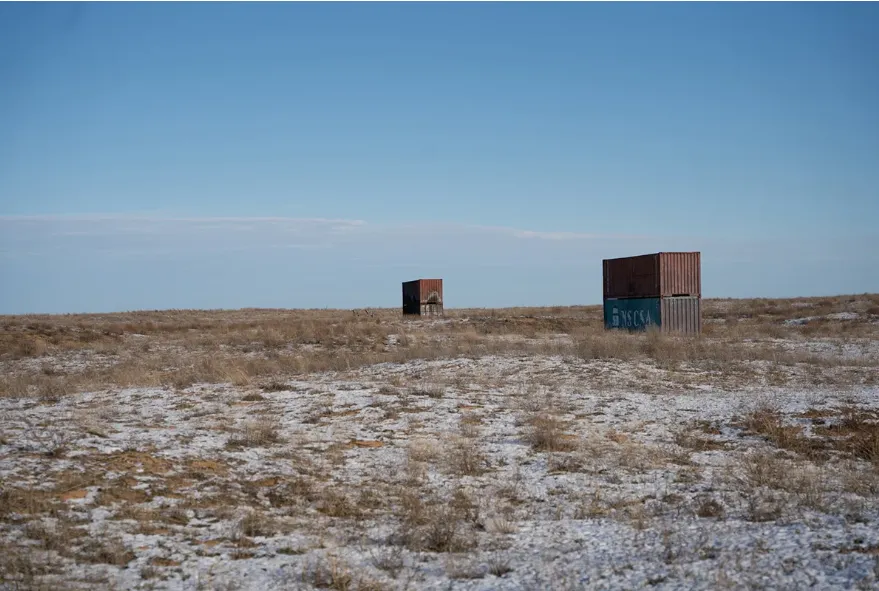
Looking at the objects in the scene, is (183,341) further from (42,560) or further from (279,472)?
(42,560)

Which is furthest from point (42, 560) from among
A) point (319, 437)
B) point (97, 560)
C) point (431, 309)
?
point (431, 309)

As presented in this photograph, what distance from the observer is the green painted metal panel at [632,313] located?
26.7 meters

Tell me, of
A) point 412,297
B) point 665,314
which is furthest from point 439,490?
point 412,297

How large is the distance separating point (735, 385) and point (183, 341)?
66.3 ft

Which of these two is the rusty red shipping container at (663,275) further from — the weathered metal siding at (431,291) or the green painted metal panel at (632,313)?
the weathered metal siding at (431,291)

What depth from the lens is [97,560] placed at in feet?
16.8

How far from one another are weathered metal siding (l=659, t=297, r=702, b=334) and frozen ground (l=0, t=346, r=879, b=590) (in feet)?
45.9

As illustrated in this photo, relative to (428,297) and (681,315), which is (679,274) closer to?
(681,315)

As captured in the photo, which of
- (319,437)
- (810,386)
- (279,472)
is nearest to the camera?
(279,472)

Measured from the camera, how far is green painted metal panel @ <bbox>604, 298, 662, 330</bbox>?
26.7 m

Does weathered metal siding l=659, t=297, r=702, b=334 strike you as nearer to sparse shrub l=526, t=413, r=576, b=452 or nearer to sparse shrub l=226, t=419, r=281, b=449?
sparse shrub l=526, t=413, r=576, b=452

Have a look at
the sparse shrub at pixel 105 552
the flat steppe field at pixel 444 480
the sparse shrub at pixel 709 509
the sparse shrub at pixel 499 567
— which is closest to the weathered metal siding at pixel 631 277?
the flat steppe field at pixel 444 480

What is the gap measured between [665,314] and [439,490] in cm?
2102

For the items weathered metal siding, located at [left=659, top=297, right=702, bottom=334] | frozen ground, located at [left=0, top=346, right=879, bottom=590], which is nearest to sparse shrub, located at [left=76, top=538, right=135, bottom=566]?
frozen ground, located at [left=0, top=346, right=879, bottom=590]
